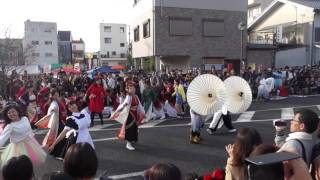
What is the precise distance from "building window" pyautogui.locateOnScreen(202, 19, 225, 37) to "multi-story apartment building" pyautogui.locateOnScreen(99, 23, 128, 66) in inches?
1795

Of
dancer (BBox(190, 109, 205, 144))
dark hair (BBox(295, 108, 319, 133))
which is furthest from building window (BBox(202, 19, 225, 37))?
dark hair (BBox(295, 108, 319, 133))

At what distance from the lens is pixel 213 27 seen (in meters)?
26.7

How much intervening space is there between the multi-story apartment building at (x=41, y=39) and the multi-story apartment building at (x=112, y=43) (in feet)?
38.2

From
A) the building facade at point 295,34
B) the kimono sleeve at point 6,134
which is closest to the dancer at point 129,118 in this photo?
the kimono sleeve at point 6,134

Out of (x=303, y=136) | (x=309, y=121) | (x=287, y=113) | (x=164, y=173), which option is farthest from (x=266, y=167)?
(x=287, y=113)

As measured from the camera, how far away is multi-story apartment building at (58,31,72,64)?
69100 millimetres

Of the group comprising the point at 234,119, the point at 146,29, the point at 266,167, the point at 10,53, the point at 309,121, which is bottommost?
the point at 234,119

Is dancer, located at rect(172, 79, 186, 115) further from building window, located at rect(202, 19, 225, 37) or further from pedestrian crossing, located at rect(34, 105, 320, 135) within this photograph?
building window, located at rect(202, 19, 225, 37)

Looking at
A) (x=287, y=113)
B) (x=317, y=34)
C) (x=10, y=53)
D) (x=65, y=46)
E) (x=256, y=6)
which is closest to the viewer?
(x=287, y=113)

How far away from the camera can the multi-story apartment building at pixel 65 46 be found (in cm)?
6910

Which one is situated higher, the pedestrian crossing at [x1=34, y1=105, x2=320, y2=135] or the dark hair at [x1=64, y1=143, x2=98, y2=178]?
the dark hair at [x1=64, y1=143, x2=98, y2=178]

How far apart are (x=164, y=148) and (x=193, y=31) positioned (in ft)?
61.5

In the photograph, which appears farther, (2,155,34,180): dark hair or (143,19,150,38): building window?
(143,19,150,38): building window

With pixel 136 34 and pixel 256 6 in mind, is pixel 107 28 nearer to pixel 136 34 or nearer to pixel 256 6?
pixel 256 6
